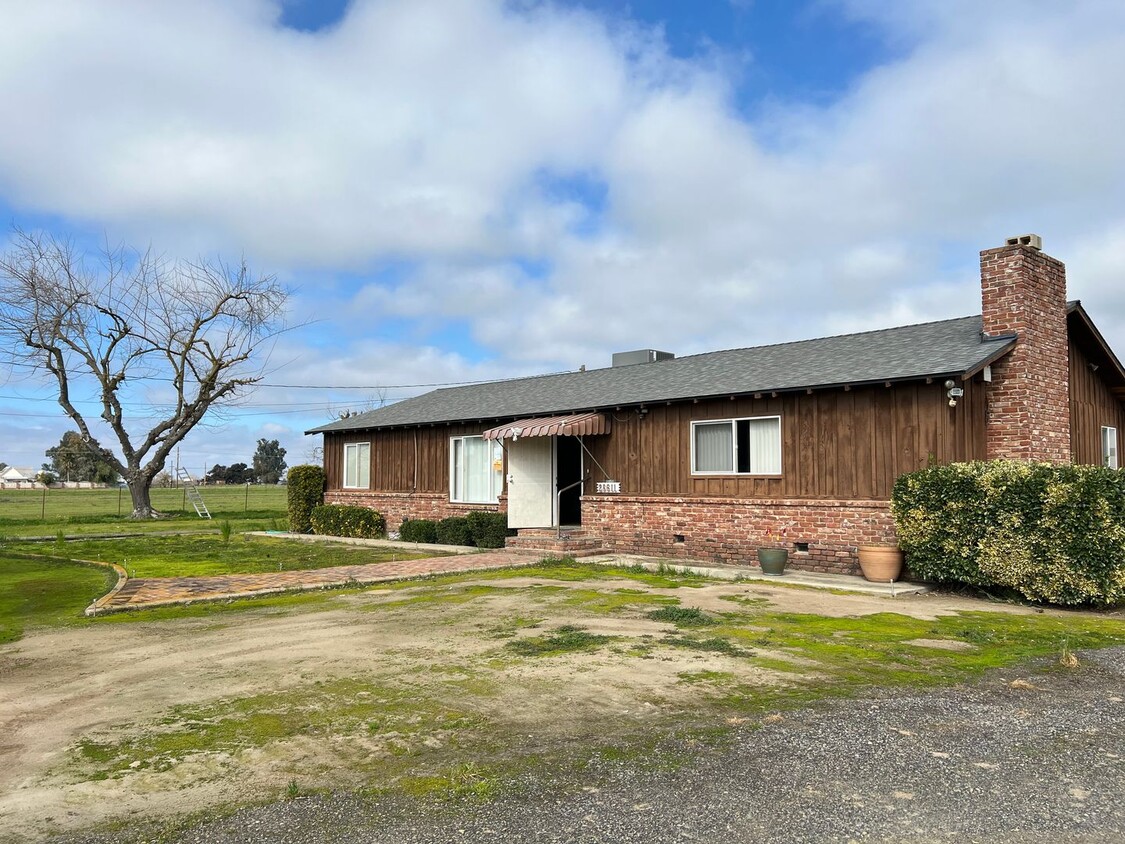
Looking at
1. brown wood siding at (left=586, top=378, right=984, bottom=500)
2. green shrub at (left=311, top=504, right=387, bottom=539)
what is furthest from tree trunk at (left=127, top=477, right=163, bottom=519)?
brown wood siding at (left=586, top=378, right=984, bottom=500)

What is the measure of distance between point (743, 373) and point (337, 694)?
11.7 meters

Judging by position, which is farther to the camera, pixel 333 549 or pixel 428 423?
pixel 428 423

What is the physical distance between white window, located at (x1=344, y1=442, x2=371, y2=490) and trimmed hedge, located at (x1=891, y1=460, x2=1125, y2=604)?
1602cm

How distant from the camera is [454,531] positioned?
1905cm

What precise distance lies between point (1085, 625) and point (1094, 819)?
6.10 meters

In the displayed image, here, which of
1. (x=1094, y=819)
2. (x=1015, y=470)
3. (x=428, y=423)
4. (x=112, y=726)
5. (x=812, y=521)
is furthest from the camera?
(x=428, y=423)

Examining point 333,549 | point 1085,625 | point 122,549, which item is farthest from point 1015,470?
point 122,549

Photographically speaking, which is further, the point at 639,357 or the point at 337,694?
Result: the point at 639,357

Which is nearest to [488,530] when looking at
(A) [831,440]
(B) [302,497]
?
(A) [831,440]

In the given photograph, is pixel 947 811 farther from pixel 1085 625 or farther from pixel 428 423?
pixel 428 423

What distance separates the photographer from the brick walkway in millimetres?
10733

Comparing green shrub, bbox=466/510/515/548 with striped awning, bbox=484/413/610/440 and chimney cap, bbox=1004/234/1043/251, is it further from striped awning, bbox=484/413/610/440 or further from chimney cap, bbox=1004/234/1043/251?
chimney cap, bbox=1004/234/1043/251

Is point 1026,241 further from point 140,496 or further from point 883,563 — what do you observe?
point 140,496

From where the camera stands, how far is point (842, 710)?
551 centimetres
